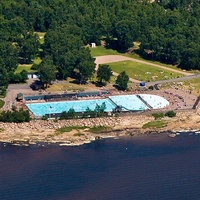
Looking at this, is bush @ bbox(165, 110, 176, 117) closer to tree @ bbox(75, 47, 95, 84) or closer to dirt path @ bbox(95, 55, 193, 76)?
tree @ bbox(75, 47, 95, 84)

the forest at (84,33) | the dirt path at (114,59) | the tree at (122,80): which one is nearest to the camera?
the tree at (122,80)

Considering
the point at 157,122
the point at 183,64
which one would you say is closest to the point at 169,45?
the point at 183,64

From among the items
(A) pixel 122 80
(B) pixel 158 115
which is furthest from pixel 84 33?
(B) pixel 158 115

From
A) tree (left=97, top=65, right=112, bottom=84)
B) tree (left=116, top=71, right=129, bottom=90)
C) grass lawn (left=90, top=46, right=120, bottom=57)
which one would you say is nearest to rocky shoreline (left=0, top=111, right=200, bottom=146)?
tree (left=116, top=71, right=129, bottom=90)

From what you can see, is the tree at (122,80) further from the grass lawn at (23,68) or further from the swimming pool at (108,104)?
the grass lawn at (23,68)

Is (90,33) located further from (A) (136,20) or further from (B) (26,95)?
(B) (26,95)

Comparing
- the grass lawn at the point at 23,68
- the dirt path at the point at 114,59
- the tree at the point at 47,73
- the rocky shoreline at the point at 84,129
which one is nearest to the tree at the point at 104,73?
the tree at the point at 47,73
